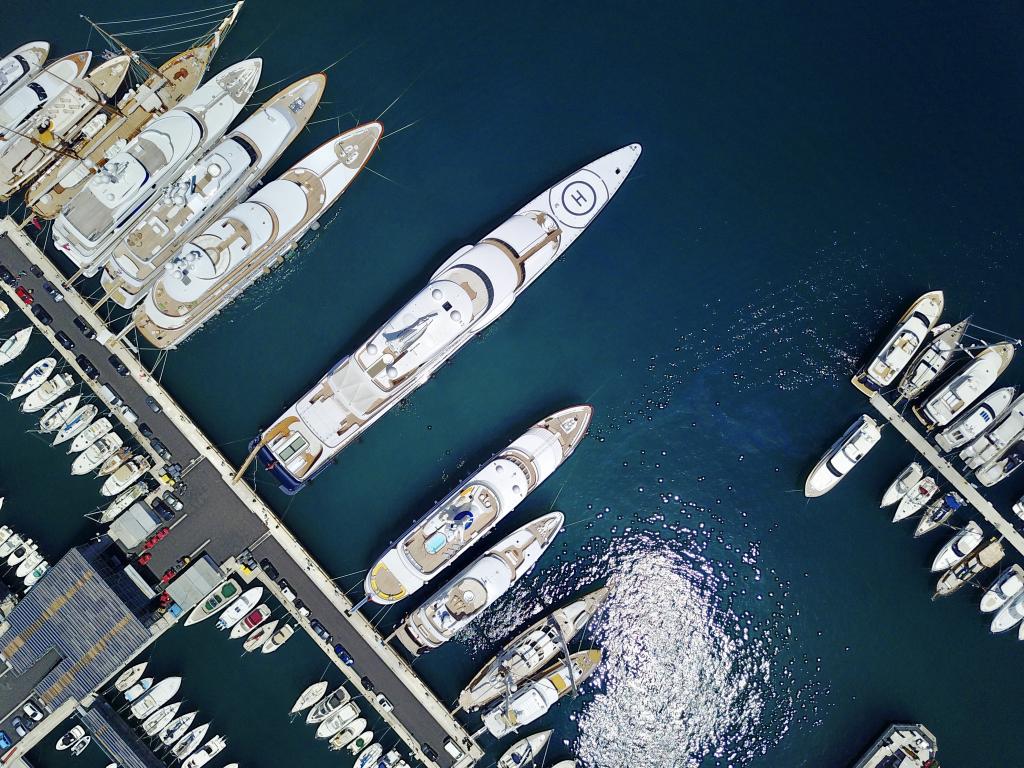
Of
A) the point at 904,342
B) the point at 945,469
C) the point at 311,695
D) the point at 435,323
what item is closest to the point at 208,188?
the point at 435,323

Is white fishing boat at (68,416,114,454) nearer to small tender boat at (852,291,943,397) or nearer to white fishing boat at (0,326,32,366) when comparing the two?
white fishing boat at (0,326,32,366)

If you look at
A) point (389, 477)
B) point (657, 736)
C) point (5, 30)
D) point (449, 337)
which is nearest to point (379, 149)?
point (449, 337)

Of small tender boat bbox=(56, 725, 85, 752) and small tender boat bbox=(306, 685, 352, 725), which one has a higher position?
small tender boat bbox=(56, 725, 85, 752)

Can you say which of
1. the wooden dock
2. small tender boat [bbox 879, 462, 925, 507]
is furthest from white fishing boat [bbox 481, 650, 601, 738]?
the wooden dock

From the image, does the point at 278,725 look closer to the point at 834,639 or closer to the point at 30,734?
the point at 30,734

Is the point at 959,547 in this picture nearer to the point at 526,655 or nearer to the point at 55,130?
the point at 526,655

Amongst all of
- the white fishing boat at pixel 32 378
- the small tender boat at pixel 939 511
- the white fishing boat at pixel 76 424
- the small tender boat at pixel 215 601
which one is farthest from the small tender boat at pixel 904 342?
the white fishing boat at pixel 32 378
